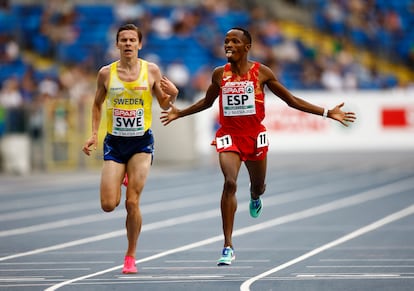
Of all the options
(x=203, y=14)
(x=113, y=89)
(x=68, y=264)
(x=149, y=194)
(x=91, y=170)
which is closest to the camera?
(x=113, y=89)

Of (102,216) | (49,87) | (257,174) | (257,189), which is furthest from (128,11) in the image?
(257,174)

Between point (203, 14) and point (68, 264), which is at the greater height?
point (203, 14)

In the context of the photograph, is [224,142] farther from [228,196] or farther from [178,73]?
[178,73]

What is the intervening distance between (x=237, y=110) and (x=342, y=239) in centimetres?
323

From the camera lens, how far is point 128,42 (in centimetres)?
1089

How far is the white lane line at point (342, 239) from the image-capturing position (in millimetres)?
10297

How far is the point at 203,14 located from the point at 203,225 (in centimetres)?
1882

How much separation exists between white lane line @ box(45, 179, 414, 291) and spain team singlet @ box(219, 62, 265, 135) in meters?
1.67

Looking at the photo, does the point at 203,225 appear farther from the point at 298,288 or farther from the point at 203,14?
the point at 203,14

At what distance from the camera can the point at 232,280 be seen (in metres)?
10.1

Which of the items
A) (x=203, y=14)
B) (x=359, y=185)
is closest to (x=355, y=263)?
(x=359, y=185)

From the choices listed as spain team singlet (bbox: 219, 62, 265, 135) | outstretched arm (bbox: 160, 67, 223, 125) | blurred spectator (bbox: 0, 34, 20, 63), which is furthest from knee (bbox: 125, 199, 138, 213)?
blurred spectator (bbox: 0, 34, 20, 63)

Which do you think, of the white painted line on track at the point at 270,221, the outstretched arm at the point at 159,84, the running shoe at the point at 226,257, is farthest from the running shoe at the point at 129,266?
the white painted line on track at the point at 270,221

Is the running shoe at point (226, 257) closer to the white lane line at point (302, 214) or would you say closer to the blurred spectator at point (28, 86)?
the white lane line at point (302, 214)
